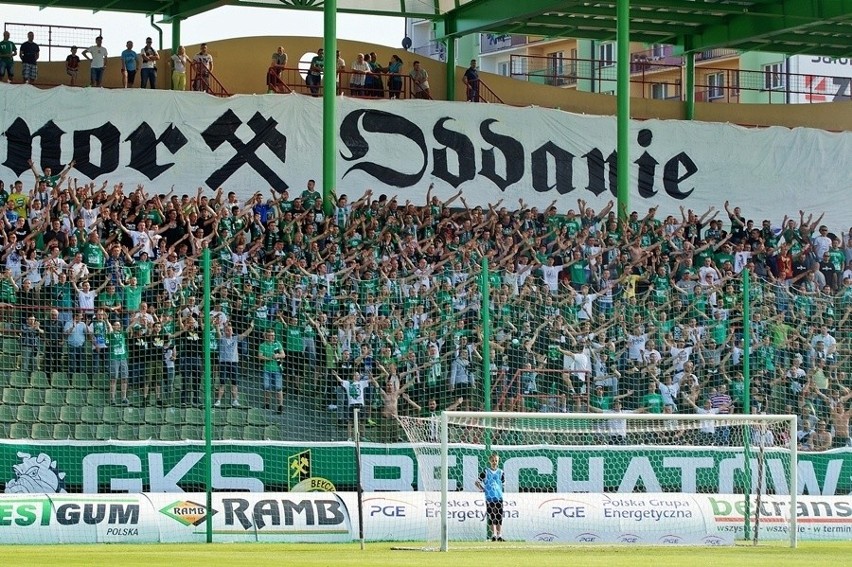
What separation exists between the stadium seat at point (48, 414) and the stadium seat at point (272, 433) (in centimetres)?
280

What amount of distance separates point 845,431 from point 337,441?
7544 mm

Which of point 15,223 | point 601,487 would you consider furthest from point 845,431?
point 15,223

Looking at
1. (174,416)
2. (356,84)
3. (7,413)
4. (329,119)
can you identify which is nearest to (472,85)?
(356,84)

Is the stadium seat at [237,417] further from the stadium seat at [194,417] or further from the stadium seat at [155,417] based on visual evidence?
the stadium seat at [155,417]

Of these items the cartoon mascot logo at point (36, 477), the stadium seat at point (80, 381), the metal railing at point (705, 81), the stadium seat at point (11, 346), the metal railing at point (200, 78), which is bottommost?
the cartoon mascot logo at point (36, 477)

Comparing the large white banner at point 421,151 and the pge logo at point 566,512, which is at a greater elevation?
the large white banner at point 421,151

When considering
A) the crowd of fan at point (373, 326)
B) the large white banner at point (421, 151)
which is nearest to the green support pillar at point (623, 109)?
the large white banner at point (421, 151)

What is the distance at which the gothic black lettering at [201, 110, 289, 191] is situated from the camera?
95.9 feet

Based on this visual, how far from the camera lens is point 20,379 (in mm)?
19109

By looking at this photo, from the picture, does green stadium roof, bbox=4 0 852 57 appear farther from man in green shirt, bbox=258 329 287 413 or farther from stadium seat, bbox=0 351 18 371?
stadium seat, bbox=0 351 18 371

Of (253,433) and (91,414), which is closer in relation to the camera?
(91,414)

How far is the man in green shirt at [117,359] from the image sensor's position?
64.3 feet

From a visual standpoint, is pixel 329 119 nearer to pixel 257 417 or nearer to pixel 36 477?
pixel 257 417

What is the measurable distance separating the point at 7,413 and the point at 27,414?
26 cm
